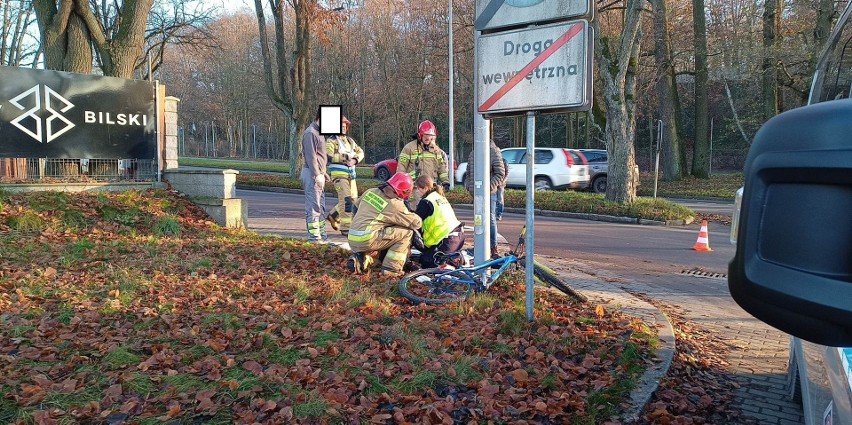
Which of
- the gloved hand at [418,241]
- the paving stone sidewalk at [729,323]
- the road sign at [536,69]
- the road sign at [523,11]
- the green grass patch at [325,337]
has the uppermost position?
the road sign at [523,11]

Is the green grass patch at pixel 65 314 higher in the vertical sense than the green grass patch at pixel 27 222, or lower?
lower

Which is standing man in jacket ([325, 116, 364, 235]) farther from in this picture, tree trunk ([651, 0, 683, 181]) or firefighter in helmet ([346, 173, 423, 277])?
tree trunk ([651, 0, 683, 181])

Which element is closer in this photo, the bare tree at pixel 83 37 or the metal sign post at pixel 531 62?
the metal sign post at pixel 531 62

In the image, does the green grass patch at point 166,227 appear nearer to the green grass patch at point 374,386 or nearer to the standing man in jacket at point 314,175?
the standing man in jacket at point 314,175

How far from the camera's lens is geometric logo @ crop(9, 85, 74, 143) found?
952 centimetres

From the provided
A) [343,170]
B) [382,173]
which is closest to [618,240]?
[343,170]

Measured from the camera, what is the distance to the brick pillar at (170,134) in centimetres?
1110

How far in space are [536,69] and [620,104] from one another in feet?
40.2

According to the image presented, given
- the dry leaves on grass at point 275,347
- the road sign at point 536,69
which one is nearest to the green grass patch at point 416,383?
the dry leaves on grass at point 275,347

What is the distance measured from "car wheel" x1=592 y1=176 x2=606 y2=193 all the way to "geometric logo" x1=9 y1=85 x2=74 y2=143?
17.0 m

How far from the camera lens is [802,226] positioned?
1.07 meters

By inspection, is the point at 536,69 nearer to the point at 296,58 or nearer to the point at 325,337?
the point at 325,337

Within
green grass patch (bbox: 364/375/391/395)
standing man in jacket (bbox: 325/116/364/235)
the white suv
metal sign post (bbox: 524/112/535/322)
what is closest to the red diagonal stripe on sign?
metal sign post (bbox: 524/112/535/322)

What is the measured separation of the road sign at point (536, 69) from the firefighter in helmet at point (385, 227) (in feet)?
6.04
